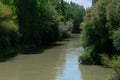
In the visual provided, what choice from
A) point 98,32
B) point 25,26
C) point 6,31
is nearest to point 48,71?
point 98,32

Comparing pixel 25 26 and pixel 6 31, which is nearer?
pixel 6 31

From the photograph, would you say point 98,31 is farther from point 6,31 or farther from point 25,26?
point 25,26

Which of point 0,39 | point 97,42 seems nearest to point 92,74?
point 97,42

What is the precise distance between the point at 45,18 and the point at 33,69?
33.8 metres

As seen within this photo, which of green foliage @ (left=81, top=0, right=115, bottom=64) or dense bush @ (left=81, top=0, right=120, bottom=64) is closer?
dense bush @ (left=81, top=0, right=120, bottom=64)

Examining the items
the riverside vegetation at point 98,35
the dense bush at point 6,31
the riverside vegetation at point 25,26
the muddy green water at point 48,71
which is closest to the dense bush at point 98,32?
the riverside vegetation at point 98,35

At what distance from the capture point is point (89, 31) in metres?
36.5

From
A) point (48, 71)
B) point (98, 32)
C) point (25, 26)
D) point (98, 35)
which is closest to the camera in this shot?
point (48, 71)

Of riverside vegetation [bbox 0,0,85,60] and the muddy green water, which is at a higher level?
riverside vegetation [bbox 0,0,85,60]

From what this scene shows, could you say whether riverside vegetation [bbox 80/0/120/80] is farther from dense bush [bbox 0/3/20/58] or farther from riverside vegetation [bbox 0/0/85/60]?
dense bush [bbox 0/3/20/58]

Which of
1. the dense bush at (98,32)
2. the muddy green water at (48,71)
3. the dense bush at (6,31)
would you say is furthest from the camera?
the dense bush at (6,31)

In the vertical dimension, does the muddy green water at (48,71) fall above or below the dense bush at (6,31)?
below

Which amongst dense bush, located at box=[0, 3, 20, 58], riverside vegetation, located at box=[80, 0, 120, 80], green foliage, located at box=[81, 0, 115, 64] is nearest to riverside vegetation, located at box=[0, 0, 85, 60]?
dense bush, located at box=[0, 3, 20, 58]

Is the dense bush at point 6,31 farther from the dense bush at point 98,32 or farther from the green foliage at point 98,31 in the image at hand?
the green foliage at point 98,31
